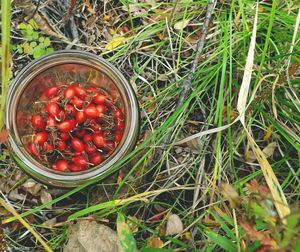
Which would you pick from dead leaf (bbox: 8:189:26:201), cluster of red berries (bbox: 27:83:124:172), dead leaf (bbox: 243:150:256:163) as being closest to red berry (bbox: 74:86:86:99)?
cluster of red berries (bbox: 27:83:124:172)

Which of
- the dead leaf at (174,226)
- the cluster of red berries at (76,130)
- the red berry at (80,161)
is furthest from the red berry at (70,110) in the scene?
the dead leaf at (174,226)

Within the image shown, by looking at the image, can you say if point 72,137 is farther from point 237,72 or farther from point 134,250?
point 237,72

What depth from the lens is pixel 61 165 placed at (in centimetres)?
124

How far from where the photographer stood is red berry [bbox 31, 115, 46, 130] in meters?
1.27

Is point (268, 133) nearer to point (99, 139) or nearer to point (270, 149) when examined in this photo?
point (270, 149)

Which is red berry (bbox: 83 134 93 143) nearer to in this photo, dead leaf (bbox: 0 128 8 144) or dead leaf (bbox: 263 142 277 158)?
Answer: dead leaf (bbox: 0 128 8 144)

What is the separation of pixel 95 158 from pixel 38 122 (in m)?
0.16

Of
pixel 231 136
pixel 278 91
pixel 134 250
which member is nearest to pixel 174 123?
pixel 231 136

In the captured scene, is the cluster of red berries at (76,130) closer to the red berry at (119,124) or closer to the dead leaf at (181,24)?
the red berry at (119,124)

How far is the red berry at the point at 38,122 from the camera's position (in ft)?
4.16

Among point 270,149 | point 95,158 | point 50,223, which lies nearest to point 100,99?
point 95,158

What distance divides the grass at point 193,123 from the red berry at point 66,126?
17 cm

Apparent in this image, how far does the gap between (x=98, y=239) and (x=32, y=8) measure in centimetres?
63

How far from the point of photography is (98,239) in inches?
50.0
